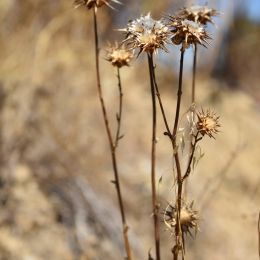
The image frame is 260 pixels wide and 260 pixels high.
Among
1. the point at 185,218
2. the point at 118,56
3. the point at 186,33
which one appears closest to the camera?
the point at 186,33

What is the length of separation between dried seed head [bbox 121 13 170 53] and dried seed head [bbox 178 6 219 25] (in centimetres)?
31

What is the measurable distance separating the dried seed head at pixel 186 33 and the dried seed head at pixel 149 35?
2 cm

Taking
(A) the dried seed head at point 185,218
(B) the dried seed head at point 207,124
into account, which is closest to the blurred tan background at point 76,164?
(A) the dried seed head at point 185,218

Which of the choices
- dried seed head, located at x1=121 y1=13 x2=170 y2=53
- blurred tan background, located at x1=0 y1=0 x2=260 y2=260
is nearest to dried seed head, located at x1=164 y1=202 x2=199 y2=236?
dried seed head, located at x1=121 y1=13 x2=170 y2=53

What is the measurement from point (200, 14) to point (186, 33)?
15.6 inches

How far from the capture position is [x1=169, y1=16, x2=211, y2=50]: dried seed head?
1.24 m

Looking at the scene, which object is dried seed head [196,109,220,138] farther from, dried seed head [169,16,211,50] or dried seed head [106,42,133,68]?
dried seed head [106,42,133,68]

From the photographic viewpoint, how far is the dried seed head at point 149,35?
125 centimetres

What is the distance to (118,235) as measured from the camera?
2820mm

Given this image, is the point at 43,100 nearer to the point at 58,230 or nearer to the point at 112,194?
the point at 112,194

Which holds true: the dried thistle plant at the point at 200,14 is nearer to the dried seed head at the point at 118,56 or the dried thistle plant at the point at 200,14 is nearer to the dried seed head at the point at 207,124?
the dried seed head at the point at 118,56

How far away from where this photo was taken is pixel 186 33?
4.06 ft

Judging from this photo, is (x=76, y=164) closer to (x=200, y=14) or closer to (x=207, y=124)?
(x=200, y=14)

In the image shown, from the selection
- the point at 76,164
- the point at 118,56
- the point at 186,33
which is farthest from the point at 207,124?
the point at 76,164
